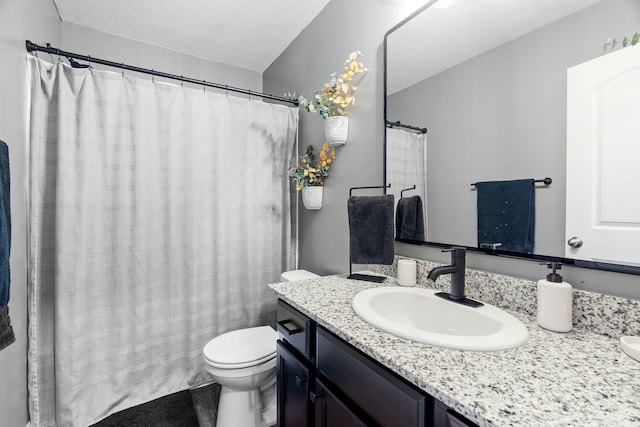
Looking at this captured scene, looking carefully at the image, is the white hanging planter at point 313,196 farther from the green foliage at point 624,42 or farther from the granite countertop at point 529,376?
the green foliage at point 624,42

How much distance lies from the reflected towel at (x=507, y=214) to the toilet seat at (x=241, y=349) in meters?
1.17

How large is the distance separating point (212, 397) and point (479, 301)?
1.74m

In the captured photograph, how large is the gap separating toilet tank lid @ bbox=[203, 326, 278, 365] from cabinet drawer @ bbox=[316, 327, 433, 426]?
68 centimetres

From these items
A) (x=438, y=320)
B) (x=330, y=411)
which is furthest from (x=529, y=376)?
(x=330, y=411)

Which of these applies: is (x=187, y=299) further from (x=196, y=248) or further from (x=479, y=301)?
(x=479, y=301)

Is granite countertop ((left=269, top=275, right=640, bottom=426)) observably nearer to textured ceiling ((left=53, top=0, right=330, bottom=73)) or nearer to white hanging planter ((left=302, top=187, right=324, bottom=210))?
white hanging planter ((left=302, top=187, right=324, bottom=210))

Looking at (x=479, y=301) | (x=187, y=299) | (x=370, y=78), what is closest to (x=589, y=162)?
(x=479, y=301)

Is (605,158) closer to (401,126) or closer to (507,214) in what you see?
Answer: (507,214)

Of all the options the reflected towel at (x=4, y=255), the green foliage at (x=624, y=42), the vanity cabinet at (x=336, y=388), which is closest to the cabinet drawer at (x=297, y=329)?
the vanity cabinet at (x=336, y=388)

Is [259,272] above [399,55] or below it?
below

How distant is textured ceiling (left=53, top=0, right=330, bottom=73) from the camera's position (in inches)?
74.4

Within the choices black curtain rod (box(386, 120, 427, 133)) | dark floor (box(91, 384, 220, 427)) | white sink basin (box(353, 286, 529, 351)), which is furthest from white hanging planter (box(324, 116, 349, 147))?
dark floor (box(91, 384, 220, 427))

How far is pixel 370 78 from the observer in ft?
5.10

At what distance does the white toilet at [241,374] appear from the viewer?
4.74 ft
